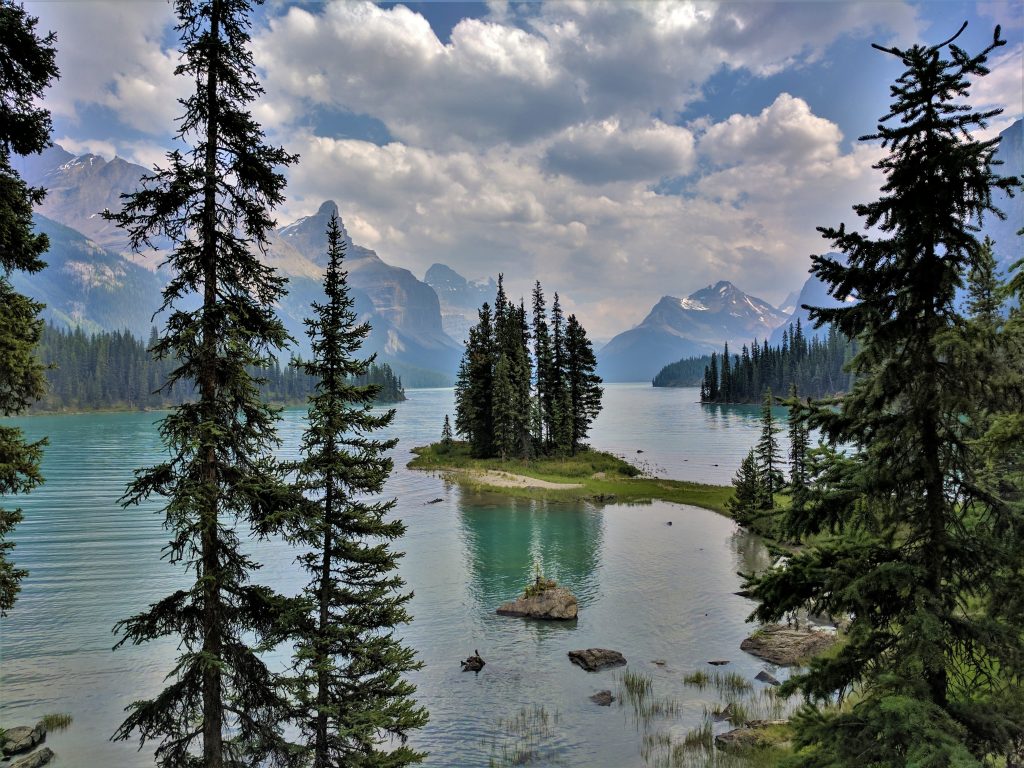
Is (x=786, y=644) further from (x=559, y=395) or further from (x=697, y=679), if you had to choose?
(x=559, y=395)

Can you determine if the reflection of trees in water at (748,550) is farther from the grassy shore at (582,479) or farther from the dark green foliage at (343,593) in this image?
the dark green foliage at (343,593)

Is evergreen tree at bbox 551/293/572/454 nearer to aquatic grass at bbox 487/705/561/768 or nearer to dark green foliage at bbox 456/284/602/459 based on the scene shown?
dark green foliage at bbox 456/284/602/459

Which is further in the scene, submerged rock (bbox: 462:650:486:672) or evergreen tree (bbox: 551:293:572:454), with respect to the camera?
evergreen tree (bbox: 551:293:572:454)

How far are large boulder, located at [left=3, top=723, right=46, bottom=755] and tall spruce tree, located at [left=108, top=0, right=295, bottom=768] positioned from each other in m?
10.3

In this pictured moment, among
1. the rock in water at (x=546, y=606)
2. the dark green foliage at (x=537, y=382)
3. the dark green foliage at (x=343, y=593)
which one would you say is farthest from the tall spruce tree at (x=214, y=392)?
the dark green foliage at (x=537, y=382)

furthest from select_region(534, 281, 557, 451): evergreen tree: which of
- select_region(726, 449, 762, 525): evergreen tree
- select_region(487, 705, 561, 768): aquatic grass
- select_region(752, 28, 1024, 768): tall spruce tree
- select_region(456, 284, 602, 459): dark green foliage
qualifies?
select_region(752, 28, 1024, 768): tall spruce tree

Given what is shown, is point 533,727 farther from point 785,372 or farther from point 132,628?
point 785,372

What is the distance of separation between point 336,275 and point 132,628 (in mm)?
9440

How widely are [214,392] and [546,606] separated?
71.4 ft

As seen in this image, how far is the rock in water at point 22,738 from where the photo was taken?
56.2 ft

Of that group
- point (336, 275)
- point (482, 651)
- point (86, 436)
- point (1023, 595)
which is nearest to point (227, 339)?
point (336, 275)

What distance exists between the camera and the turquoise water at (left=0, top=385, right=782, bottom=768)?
742 inches

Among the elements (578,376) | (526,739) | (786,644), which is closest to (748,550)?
(786,644)

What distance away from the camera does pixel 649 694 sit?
20.4 m
